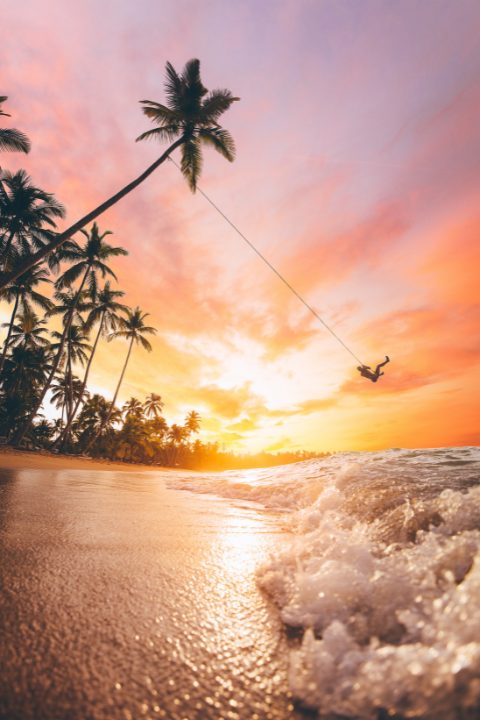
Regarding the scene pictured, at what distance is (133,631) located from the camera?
1131mm

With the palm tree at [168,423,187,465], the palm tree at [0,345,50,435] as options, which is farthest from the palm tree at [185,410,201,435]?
the palm tree at [0,345,50,435]

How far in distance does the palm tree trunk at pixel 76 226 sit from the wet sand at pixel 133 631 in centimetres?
877

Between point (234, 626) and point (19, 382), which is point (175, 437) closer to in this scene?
point (19, 382)

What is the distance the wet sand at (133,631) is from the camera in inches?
32.1

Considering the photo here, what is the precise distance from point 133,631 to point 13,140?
58.5 feet

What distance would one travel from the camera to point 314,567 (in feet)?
5.45

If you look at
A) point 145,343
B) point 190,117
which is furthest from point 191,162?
point 145,343

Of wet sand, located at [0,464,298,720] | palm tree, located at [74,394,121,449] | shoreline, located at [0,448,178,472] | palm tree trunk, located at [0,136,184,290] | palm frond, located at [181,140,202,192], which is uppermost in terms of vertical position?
palm frond, located at [181,140,202,192]

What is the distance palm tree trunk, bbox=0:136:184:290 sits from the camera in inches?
356

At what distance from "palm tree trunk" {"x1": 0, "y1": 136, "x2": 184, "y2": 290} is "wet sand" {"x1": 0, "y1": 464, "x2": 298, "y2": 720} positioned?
8.77 meters

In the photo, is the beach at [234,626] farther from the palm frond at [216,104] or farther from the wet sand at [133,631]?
the palm frond at [216,104]

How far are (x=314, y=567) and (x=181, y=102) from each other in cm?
1400

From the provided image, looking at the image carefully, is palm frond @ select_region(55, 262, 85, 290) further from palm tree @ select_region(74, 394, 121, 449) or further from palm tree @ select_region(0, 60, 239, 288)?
palm tree @ select_region(74, 394, 121, 449)

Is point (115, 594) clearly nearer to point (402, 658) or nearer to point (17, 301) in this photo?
point (402, 658)
